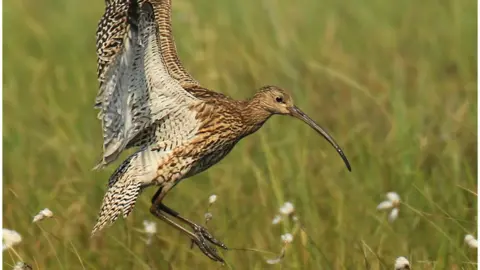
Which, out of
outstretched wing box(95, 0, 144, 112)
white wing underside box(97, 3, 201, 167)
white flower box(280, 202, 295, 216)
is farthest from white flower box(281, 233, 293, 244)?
outstretched wing box(95, 0, 144, 112)

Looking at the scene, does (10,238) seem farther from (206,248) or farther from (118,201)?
(206,248)

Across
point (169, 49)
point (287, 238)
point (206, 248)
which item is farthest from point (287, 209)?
point (169, 49)

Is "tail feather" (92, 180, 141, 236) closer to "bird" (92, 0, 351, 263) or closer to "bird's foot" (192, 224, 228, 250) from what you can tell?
"bird" (92, 0, 351, 263)

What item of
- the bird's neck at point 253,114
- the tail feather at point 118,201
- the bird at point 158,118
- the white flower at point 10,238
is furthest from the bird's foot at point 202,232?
the white flower at point 10,238

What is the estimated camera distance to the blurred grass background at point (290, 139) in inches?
245

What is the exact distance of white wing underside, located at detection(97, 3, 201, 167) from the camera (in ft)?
17.3

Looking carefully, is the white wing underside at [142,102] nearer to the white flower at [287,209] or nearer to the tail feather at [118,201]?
the tail feather at [118,201]

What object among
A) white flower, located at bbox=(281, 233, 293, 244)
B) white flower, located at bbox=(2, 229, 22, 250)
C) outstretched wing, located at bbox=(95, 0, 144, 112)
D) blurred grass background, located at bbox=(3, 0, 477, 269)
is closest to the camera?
white flower, located at bbox=(281, 233, 293, 244)

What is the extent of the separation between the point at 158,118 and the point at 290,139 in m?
1.66

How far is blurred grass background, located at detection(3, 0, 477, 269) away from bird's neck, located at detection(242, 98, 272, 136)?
0.22m

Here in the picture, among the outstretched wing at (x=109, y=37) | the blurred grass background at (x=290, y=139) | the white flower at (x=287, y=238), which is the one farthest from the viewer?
the blurred grass background at (x=290, y=139)

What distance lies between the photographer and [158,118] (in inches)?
215

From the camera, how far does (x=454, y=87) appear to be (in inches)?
325

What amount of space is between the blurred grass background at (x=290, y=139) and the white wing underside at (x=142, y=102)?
1.40ft
